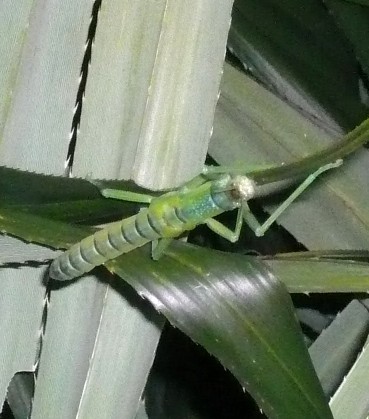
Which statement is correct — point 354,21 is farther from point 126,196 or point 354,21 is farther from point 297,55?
point 126,196

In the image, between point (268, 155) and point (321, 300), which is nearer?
point (268, 155)

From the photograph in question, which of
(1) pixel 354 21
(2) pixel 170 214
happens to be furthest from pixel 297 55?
(2) pixel 170 214

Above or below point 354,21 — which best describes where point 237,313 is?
below

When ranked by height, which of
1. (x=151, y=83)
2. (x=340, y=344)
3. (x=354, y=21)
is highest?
(x=354, y=21)

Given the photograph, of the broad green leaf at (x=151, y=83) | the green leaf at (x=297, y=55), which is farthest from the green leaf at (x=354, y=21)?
the broad green leaf at (x=151, y=83)

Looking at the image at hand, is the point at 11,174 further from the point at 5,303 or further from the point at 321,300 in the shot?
the point at 321,300

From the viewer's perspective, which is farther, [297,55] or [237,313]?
[297,55]

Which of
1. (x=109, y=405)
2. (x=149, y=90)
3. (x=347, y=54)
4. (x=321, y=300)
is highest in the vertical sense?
(x=347, y=54)

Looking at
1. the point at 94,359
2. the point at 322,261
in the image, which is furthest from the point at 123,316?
the point at 322,261
